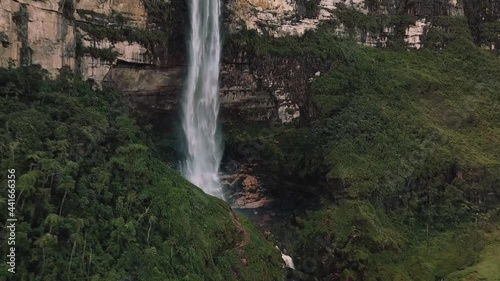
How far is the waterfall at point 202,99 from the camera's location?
70.5ft

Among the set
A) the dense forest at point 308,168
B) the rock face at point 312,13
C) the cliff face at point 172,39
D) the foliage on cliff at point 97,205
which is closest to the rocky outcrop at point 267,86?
the cliff face at point 172,39

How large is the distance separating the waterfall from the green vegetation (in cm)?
109

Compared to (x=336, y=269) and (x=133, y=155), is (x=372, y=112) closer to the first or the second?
(x=336, y=269)

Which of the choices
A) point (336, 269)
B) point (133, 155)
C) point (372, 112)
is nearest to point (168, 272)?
point (133, 155)

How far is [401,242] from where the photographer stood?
18.8 metres

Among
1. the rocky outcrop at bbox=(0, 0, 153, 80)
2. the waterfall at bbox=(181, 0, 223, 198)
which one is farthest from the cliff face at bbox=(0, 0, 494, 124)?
Result: the waterfall at bbox=(181, 0, 223, 198)

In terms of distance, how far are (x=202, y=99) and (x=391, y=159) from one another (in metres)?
8.04

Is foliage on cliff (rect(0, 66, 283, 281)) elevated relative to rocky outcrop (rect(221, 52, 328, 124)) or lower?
lower

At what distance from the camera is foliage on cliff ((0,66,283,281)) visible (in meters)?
11.4

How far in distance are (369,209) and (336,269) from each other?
9.36 ft

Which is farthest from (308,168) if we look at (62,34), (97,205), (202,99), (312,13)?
(97,205)

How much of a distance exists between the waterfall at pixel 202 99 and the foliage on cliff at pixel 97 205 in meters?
4.46

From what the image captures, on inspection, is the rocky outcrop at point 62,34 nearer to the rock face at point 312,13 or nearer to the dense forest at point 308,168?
the dense forest at point 308,168

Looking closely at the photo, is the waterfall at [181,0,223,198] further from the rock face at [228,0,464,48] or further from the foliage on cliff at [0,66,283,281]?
the foliage on cliff at [0,66,283,281]
